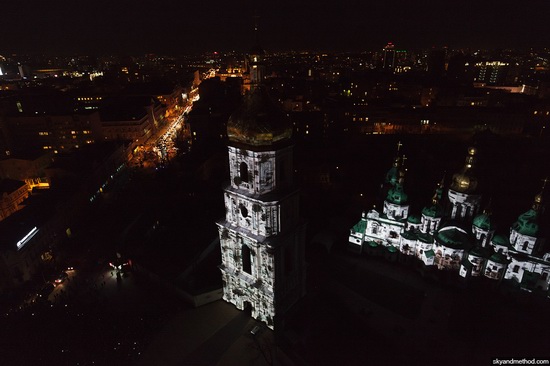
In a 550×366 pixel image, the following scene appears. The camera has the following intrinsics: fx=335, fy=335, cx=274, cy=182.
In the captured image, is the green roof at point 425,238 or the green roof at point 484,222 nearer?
the green roof at point 484,222

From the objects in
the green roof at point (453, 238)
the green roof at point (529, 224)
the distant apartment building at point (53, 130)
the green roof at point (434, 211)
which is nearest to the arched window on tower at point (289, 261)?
the green roof at point (453, 238)

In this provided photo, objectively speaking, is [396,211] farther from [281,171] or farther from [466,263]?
Answer: [281,171]

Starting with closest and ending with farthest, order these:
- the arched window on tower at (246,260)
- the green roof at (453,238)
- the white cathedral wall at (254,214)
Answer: the white cathedral wall at (254,214) < the arched window on tower at (246,260) < the green roof at (453,238)

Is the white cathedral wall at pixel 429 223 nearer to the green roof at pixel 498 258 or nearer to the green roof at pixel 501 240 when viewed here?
the green roof at pixel 501 240

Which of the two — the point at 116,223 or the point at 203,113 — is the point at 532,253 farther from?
the point at 203,113

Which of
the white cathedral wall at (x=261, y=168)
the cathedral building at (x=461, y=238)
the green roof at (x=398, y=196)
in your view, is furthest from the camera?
the green roof at (x=398, y=196)

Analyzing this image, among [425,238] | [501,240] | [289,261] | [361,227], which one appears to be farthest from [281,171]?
[501,240]

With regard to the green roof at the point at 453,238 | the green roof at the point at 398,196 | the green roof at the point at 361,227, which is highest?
the green roof at the point at 398,196
